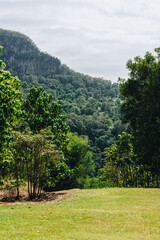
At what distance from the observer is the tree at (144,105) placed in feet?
72.0

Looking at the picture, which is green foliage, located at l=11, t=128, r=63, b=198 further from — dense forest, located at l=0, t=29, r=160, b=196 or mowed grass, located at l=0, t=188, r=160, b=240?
mowed grass, located at l=0, t=188, r=160, b=240

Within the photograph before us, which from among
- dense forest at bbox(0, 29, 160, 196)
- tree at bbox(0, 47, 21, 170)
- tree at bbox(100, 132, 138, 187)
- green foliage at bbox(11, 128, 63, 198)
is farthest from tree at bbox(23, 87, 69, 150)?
tree at bbox(100, 132, 138, 187)

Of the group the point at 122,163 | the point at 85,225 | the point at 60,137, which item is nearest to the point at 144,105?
the point at 60,137

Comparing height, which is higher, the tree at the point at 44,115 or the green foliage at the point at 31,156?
the tree at the point at 44,115

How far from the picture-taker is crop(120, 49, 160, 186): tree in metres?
21.9

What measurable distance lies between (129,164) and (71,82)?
156956mm

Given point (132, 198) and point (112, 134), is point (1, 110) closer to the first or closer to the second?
point (132, 198)

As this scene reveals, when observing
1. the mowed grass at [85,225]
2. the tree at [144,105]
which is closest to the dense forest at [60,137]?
the tree at [144,105]

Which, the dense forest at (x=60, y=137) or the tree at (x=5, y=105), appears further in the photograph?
the dense forest at (x=60, y=137)

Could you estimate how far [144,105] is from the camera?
23.3 metres

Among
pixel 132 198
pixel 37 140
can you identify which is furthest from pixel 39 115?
pixel 132 198

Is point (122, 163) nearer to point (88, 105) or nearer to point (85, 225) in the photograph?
point (85, 225)

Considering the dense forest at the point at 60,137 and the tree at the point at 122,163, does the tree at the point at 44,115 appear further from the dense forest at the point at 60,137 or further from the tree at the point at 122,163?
the tree at the point at 122,163

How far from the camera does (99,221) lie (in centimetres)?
982
